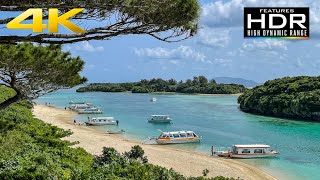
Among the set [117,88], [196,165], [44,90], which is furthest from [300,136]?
[117,88]

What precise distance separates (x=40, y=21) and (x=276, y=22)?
1004 cm

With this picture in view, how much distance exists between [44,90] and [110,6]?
8.33 m

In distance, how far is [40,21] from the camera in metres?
7.75

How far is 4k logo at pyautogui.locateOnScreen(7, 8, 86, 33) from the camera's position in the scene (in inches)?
302

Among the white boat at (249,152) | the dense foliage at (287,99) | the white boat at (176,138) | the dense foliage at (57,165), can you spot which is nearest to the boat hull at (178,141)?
the white boat at (176,138)

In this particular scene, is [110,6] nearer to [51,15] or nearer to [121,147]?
[51,15]

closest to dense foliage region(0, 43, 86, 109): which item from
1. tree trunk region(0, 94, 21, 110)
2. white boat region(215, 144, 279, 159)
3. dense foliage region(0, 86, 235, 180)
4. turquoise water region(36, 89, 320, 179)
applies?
tree trunk region(0, 94, 21, 110)

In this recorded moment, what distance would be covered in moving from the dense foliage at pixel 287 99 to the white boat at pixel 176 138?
26.7 metres

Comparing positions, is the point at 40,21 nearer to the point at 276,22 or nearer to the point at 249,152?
the point at 276,22

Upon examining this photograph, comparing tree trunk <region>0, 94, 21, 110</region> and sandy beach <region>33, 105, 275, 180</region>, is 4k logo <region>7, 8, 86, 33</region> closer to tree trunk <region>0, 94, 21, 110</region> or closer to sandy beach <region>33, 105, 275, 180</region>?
tree trunk <region>0, 94, 21, 110</region>

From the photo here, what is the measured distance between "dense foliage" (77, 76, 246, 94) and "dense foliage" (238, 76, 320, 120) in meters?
58.1

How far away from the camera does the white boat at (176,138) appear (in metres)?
35.8

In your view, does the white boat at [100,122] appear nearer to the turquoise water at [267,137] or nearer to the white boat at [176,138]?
the turquoise water at [267,137]

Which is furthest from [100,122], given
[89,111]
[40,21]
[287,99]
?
[40,21]
